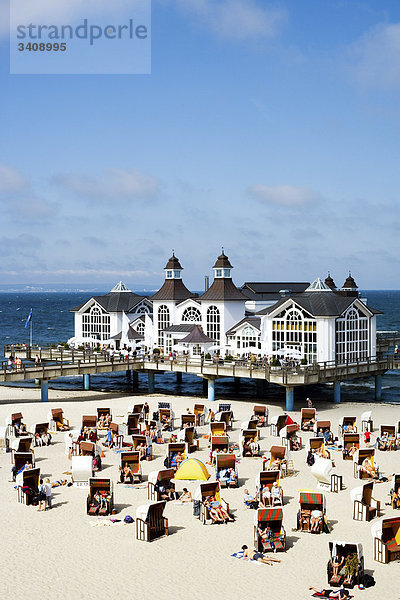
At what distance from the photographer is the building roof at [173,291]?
147 ft

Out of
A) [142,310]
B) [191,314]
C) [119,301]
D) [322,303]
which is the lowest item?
[191,314]

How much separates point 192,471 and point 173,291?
25.2 m

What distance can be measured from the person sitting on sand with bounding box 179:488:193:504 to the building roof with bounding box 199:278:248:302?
76.6ft

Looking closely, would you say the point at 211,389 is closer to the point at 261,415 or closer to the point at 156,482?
the point at 261,415

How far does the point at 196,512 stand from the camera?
17.1 metres

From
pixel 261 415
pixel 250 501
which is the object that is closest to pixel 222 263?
pixel 261 415

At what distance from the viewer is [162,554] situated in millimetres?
14609

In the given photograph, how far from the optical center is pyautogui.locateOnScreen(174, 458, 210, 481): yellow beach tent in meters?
20.2

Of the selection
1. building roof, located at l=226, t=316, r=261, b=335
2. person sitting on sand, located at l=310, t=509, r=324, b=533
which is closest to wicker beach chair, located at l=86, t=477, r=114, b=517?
person sitting on sand, located at l=310, t=509, r=324, b=533

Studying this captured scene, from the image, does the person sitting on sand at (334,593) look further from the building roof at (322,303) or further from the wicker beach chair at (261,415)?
the building roof at (322,303)

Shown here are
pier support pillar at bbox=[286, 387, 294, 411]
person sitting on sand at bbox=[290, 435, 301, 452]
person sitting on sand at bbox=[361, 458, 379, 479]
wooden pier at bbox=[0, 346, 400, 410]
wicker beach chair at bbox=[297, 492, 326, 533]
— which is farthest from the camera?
pier support pillar at bbox=[286, 387, 294, 411]

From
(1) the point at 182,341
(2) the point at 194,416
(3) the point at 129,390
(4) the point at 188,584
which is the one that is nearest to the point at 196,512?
(4) the point at 188,584

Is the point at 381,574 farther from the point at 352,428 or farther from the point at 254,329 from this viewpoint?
the point at 254,329

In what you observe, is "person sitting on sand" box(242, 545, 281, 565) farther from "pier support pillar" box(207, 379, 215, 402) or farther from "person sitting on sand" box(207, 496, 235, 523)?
"pier support pillar" box(207, 379, 215, 402)
